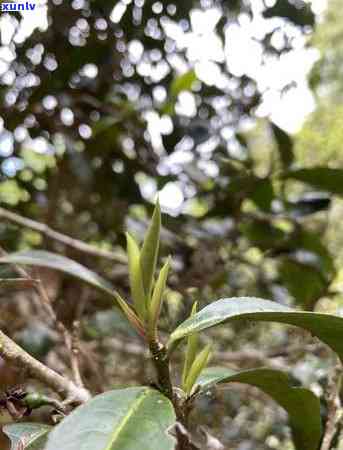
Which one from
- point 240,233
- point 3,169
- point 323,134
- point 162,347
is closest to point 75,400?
point 162,347

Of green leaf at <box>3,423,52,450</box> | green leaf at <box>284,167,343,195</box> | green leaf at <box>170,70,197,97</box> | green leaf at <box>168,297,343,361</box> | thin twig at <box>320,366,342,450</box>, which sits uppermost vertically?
green leaf at <box>170,70,197,97</box>

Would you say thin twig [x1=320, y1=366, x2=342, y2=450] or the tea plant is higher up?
the tea plant

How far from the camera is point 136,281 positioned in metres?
0.58

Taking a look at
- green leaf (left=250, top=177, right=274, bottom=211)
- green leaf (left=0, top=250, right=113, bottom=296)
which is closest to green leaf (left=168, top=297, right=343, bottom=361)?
green leaf (left=0, top=250, right=113, bottom=296)

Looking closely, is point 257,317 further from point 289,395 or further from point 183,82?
point 183,82

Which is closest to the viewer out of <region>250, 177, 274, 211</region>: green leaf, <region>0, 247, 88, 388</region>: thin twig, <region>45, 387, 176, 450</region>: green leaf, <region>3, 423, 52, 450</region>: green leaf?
<region>45, 387, 176, 450</region>: green leaf

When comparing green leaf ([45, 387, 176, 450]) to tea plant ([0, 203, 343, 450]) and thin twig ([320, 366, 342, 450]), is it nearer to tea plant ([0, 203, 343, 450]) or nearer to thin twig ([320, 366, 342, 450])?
tea plant ([0, 203, 343, 450])

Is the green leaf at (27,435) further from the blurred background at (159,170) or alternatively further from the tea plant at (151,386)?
the blurred background at (159,170)

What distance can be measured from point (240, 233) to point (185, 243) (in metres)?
0.16

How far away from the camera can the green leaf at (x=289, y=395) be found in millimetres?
644

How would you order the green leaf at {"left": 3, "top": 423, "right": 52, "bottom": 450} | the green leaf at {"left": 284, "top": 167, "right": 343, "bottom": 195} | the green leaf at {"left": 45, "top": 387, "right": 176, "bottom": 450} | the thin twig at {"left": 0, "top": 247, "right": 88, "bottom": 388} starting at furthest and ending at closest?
the green leaf at {"left": 284, "top": 167, "right": 343, "bottom": 195}
the thin twig at {"left": 0, "top": 247, "right": 88, "bottom": 388}
the green leaf at {"left": 3, "top": 423, "right": 52, "bottom": 450}
the green leaf at {"left": 45, "top": 387, "right": 176, "bottom": 450}

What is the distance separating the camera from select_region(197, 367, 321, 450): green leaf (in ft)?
2.11

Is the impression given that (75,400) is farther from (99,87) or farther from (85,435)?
(99,87)

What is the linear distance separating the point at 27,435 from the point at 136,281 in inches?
6.4
